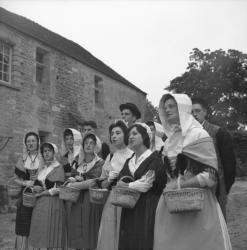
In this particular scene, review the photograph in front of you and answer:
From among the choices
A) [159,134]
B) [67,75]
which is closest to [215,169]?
[159,134]

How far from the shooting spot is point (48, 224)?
14.7 ft

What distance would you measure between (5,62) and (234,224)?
8819mm

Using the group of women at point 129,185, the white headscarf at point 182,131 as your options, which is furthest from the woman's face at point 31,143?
the white headscarf at point 182,131

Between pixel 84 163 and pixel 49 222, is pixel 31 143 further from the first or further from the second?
pixel 49 222

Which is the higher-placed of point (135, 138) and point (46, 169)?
point (135, 138)

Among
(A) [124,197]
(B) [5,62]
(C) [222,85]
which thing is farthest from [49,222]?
(C) [222,85]

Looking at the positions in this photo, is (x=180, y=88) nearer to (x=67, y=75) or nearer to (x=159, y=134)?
(x=67, y=75)

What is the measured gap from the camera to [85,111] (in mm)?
15906

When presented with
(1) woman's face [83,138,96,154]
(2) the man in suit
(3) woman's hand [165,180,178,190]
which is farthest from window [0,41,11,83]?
(3) woman's hand [165,180,178,190]

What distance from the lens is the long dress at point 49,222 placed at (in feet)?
14.6

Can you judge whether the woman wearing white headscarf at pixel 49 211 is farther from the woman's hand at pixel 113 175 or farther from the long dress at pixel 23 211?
the woman's hand at pixel 113 175

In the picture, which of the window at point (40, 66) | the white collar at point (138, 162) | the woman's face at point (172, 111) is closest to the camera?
the woman's face at point (172, 111)

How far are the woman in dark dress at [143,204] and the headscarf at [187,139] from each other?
257mm

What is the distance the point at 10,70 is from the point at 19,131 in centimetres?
205
